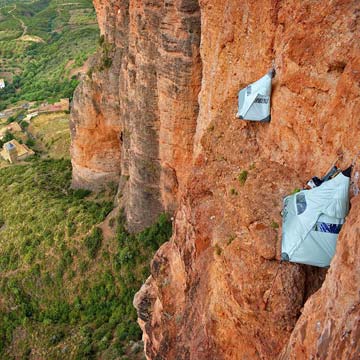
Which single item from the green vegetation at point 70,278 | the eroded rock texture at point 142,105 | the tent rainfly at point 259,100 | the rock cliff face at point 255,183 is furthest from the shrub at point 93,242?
the tent rainfly at point 259,100

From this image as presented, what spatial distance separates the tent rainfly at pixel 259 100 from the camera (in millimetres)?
13164

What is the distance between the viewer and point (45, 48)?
11556 cm

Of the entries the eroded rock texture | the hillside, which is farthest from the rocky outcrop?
the hillside

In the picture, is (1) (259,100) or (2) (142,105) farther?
(2) (142,105)

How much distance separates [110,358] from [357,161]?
21295 millimetres

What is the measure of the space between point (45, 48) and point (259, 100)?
114816 mm

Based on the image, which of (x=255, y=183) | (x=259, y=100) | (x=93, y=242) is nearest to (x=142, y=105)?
(x=93, y=242)

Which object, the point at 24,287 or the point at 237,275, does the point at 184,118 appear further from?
the point at 24,287

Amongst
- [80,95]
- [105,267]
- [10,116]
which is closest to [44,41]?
[10,116]

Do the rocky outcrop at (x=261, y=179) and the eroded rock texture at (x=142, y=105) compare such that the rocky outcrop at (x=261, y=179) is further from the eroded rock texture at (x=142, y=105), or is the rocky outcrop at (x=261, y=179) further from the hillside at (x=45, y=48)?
the hillside at (x=45, y=48)

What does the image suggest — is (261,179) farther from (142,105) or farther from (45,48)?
(45,48)

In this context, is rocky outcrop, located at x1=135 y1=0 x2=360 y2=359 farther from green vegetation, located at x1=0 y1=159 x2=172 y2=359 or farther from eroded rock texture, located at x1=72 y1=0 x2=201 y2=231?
green vegetation, located at x1=0 y1=159 x2=172 y2=359

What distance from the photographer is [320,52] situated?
11.1 m

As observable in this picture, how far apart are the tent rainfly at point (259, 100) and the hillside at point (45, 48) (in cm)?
6786
